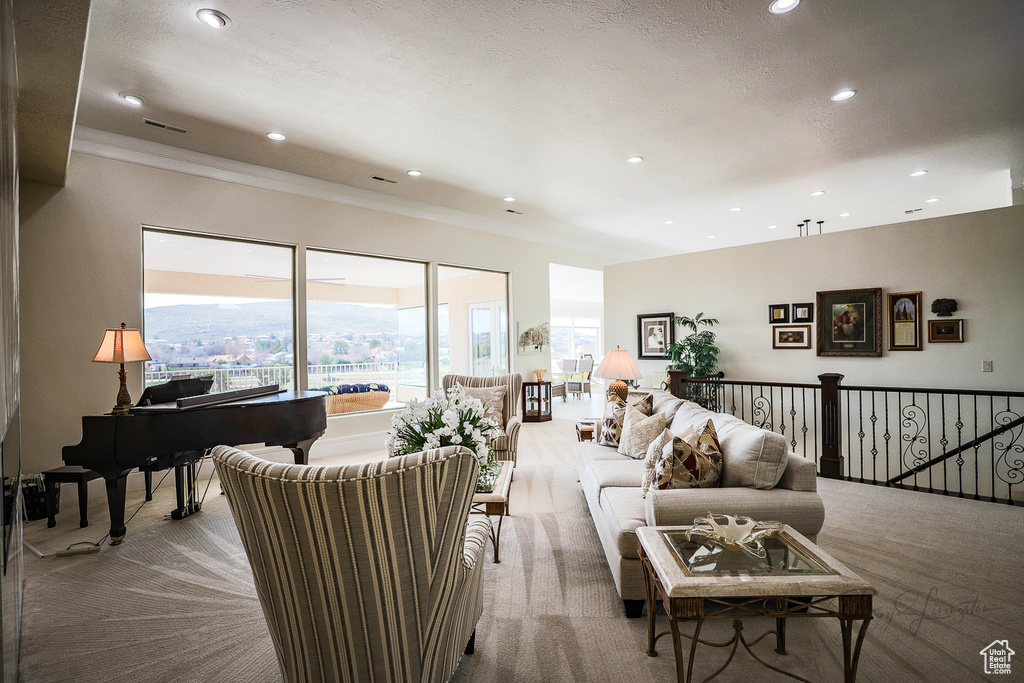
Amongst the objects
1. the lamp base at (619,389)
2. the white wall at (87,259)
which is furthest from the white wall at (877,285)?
the white wall at (87,259)

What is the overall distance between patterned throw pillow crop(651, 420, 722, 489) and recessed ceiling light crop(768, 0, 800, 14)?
7.87 feet

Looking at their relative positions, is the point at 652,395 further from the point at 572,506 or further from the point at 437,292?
the point at 437,292

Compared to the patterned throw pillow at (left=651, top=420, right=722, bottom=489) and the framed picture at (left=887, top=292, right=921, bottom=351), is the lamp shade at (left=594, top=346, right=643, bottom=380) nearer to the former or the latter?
the patterned throw pillow at (left=651, top=420, right=722, bottom=489)

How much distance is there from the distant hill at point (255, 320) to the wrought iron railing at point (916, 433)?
12.7ft

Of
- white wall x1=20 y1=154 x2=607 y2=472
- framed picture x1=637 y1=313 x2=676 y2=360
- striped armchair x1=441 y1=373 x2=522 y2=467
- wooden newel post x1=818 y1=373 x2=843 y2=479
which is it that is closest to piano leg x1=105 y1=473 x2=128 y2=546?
white wall x1=20 y1=154 x2=607 y2=472

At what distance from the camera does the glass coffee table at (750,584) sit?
1.60 metres

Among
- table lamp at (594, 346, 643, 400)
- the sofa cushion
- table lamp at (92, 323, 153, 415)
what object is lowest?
the sofa cushion

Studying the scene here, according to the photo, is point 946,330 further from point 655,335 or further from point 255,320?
point 255,320

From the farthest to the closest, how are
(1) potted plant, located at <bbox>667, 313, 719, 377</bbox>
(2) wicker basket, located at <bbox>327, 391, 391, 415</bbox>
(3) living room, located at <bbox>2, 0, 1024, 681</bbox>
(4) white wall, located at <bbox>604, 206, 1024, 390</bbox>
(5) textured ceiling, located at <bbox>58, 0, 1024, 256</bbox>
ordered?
(1) potted plant, located at <bbox>667, 313, 719, 377</bbox> < (2) wicker basket, located at <bbox>327, 391, 391, 415</bbox> < (4) white wall, located at <bbox>604, 206, 1024, 390</bbox> < (5) textured ceiling, located at <bbox>58, 0, 1024, 256</bbox> < (3) living room, located at <bbox>2, 0, 1024, 681</bbox>

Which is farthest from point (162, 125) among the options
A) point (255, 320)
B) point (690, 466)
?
point (690, 466)

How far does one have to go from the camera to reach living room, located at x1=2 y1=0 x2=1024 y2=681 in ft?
7.25

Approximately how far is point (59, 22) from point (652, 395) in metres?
4.32

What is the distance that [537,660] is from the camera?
81.2 inches

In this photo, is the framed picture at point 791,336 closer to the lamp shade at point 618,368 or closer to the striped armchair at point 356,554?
the lamp shade at point 618,368
